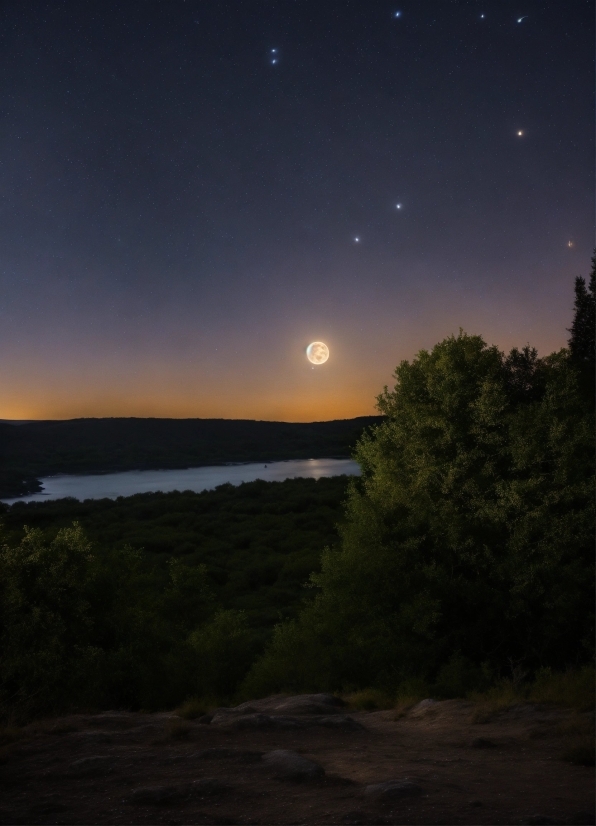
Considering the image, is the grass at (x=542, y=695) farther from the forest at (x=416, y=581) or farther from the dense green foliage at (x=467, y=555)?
the dense green foliage at (x=467, y=555)

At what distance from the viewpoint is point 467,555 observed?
60.4 feet

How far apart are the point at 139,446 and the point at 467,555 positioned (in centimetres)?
17373

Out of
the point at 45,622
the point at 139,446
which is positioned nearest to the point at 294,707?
the point at 45,622

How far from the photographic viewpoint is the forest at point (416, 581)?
57.1 feet

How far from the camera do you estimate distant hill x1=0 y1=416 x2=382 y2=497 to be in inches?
6107

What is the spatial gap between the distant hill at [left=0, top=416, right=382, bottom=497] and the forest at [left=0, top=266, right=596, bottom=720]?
126360mm

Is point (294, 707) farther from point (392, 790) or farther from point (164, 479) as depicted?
point (164, 479)

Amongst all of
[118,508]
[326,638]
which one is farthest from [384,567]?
[118,508]

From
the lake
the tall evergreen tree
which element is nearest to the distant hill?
the lake

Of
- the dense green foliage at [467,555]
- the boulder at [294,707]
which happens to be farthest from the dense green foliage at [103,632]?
the boulder at [294,707]

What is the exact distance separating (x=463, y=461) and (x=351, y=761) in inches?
461

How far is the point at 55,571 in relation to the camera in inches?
713

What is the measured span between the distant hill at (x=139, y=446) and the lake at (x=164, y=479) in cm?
875

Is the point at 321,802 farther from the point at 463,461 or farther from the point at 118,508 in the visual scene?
the point at 118,508
